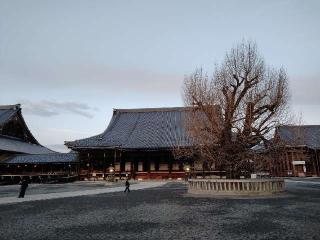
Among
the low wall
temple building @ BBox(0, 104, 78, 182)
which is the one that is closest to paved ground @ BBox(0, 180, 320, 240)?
the low wall

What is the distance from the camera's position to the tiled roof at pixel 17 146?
124 ft

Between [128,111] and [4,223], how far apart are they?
38041 millimetres

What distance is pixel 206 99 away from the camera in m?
19.7

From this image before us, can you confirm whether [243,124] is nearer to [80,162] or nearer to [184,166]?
[184,166]

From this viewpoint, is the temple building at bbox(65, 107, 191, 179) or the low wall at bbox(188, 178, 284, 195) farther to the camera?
the temple building at bbox(65, 107, 191, 179)

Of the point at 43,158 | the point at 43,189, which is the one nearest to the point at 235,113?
the point at 43,189

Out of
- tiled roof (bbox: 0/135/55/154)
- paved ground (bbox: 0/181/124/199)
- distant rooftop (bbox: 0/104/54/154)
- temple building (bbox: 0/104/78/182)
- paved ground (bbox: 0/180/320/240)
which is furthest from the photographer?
distant rooftop (bbox: 0/104/54/154)

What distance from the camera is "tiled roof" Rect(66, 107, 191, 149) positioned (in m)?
34.9

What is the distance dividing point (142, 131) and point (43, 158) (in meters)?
12.6

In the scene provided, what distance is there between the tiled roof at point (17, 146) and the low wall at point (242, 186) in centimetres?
2839

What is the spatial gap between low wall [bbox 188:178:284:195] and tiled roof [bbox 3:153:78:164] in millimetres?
22338

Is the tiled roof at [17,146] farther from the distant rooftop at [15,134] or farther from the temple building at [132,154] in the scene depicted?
the temple building at [132,154]

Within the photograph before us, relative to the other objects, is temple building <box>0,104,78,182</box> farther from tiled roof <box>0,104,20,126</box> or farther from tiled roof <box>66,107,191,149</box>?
tiled roof <box>66,107,191,149</box>

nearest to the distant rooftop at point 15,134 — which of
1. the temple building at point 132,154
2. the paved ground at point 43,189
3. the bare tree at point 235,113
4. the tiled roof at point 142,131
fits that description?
the temple building at point 132,154
